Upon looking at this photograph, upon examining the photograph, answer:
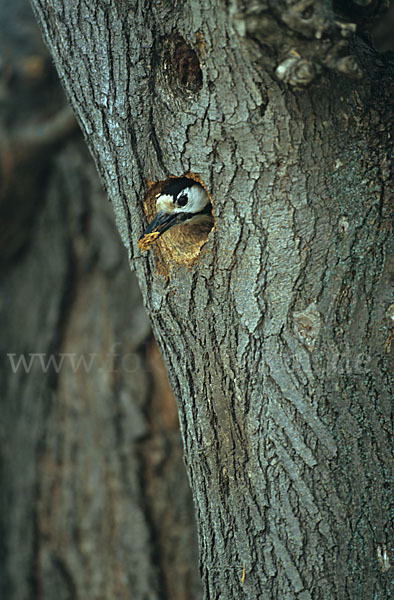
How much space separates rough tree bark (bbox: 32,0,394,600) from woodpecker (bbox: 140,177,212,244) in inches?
4.1

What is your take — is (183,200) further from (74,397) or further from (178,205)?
(74,397)

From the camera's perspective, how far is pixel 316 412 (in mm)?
1466

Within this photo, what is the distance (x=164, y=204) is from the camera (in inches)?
65.6

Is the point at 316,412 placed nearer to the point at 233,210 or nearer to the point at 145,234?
the point at 233,210

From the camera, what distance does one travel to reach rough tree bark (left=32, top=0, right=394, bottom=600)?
56.1 inches

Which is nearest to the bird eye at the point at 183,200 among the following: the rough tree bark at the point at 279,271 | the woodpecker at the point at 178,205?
the woodpecker at the point at 178,205

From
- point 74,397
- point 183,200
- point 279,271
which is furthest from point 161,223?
point 74,397

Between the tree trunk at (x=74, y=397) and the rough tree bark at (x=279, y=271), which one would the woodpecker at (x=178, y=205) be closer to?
the rough tree bark at (x=279, y=271)

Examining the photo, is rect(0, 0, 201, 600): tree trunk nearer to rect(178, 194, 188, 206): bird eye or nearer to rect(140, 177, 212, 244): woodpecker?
rect(140, 177, 212, 244): woodpecker

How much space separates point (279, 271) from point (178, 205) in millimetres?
410

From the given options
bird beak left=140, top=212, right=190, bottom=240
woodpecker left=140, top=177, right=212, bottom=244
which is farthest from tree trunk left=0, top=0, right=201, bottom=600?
bird beak left=140, top=212, right=190, bottom=240

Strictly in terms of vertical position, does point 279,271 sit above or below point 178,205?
below

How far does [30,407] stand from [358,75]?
2.41 m

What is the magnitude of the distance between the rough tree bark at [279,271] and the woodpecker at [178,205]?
0.10 metres
